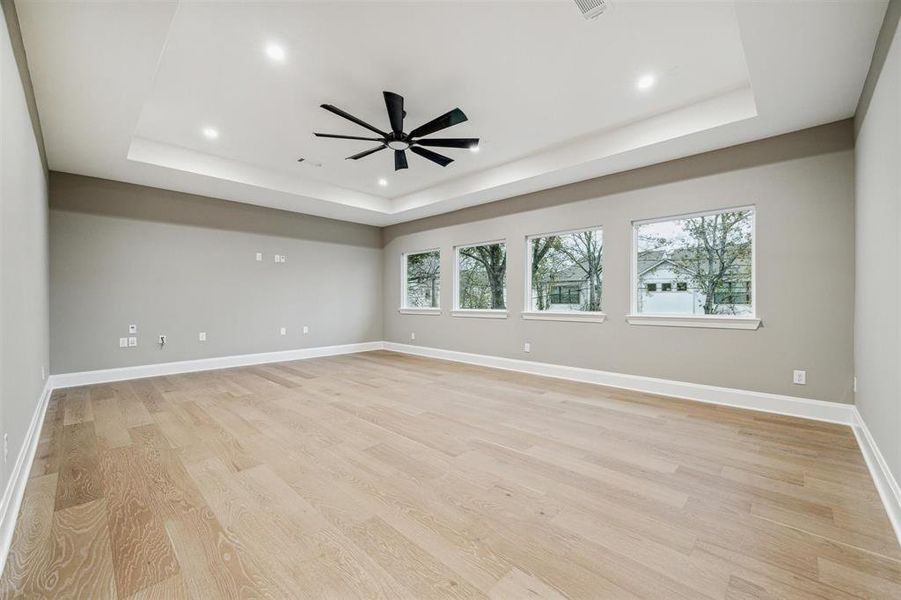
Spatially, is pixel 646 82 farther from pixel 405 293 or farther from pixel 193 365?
pixel 193 365

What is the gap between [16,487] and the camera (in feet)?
6.16

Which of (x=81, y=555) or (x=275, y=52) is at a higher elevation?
(x=275, y=52)

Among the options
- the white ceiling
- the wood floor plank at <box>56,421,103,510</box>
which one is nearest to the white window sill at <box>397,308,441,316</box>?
the white ceiling

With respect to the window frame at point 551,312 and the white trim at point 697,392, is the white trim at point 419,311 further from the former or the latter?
the window frame at point 551,312

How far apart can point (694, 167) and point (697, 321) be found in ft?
5.30

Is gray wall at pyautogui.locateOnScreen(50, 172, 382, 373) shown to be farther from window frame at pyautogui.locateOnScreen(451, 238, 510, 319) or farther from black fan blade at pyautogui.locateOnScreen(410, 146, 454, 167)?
black fan blade at pyautogui.locateOnScreen(410, 146, 454, 167)

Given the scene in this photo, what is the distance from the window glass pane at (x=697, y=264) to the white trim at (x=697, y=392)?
0.78 metres

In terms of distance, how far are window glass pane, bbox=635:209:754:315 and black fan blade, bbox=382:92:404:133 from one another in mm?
2995

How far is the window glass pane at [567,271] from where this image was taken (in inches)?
190

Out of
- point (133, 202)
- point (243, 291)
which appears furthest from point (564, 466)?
point (133, 202)

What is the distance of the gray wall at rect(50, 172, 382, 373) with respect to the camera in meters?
4.52

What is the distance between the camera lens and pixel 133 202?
4.94 metres

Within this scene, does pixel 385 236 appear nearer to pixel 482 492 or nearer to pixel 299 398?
pixel 299 398

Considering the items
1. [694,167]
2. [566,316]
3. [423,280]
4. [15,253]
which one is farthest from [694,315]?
[15,253]
